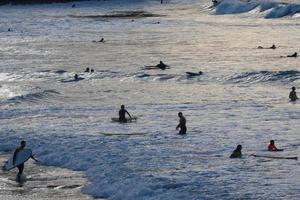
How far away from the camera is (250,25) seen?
3406 inches

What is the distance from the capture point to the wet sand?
19297 millimetres

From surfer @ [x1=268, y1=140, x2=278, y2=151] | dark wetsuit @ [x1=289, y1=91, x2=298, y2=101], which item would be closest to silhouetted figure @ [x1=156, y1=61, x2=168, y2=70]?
dark wetsuit @ [x1=289, y1=91, x2=298, y2=101]

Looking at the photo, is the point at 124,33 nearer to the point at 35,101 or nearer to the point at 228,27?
the point at 228,27

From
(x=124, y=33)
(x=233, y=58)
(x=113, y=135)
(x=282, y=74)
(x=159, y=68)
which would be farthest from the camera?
(x=124, y=33)

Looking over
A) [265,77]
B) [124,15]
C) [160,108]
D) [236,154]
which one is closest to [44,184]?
[236,154]

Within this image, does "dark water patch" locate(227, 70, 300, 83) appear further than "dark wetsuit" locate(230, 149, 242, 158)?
Yes

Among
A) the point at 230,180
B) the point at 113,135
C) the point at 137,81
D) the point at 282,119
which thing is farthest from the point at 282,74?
the point at 230,180

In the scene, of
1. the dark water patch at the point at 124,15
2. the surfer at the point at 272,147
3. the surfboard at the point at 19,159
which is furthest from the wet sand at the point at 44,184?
the dark water patch at the point at 124,15

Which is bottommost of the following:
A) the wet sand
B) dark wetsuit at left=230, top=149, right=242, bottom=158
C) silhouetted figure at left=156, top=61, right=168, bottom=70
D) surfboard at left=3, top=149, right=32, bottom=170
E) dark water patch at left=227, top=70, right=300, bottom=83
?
silhouetted figure at left=156, top=61, right=168, bottom=70

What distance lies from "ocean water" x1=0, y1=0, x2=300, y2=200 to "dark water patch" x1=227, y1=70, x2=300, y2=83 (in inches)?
2.4

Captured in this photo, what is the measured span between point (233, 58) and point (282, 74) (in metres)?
11.8

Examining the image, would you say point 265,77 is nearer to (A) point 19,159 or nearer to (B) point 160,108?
(B) point 160,108

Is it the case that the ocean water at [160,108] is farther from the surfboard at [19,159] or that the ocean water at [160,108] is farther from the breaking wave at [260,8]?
the breaking wave at [260,8]

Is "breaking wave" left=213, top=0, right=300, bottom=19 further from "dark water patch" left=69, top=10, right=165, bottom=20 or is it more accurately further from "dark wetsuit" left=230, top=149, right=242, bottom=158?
"dark wetsuit" left=230, top=149, right=242, bottom=158
